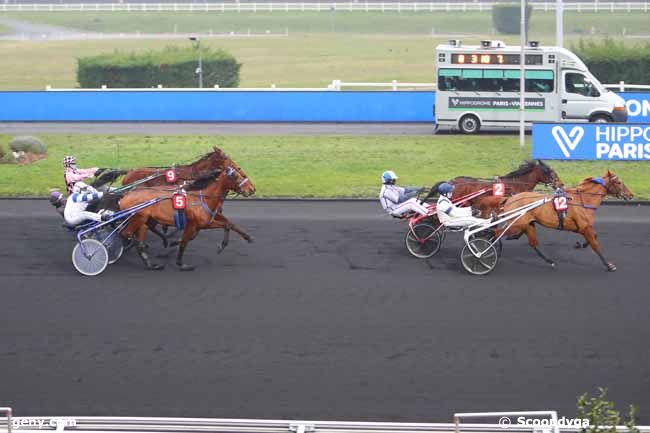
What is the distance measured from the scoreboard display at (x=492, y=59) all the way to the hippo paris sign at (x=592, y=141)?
681 cm

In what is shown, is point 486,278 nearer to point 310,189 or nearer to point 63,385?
point 63,385

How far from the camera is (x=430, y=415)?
9.66 metres

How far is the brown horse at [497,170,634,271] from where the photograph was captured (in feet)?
48.5

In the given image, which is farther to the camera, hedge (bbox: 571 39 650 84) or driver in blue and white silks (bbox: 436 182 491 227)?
hedge (bbox: 571 39 650 84)

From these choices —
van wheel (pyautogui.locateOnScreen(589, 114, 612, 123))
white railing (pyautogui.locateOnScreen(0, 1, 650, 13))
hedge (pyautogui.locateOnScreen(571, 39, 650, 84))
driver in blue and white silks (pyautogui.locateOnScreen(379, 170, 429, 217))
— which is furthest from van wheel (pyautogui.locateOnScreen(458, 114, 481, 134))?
white railing (pyautogui.locateOnScreen(0, 1, 650, 13))

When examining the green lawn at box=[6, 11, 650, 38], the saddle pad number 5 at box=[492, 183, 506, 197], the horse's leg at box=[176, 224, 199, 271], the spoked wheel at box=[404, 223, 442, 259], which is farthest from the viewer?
the green lawn at box=[6, 11, 650, 38]

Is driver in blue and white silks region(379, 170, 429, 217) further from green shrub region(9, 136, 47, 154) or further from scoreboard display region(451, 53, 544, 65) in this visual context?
scoreboard display region(451, 53, 544, 65)

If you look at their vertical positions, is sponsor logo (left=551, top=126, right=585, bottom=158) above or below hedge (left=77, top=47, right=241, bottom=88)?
below

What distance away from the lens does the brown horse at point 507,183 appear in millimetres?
15945

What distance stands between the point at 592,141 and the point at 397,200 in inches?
362

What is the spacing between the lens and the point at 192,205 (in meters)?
15.0

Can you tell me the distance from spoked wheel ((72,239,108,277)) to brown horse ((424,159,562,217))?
473 cm

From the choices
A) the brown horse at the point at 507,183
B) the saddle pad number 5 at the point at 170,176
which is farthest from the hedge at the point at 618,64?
the saddle pad number 5 at the point at 170,176

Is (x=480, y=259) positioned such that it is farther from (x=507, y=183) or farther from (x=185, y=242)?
(x=185, y=242)
